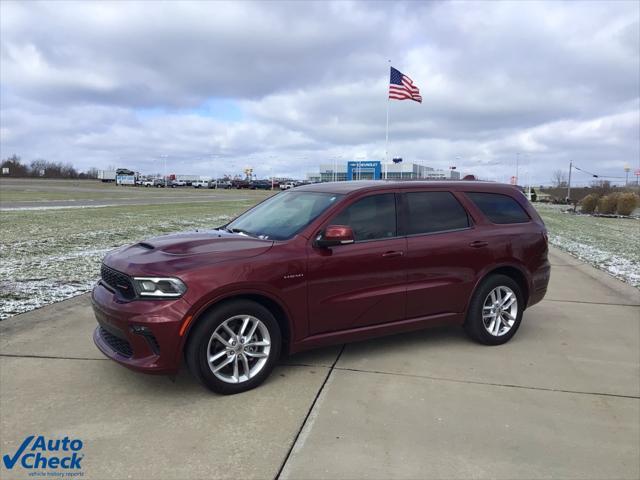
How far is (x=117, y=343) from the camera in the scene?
412 cm

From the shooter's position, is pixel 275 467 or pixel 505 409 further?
pixel 505 409

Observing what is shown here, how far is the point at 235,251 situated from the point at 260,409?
1210 millimetres

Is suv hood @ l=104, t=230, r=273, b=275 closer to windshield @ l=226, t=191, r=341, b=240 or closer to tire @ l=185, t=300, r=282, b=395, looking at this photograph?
windshield @ l=226, t=191, r=341, b=240

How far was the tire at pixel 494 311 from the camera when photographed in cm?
534

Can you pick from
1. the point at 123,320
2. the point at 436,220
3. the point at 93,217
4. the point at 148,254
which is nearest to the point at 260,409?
the point at 123,320

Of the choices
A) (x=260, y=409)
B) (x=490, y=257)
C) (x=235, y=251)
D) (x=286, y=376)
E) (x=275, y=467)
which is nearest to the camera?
(x=275, y=467)

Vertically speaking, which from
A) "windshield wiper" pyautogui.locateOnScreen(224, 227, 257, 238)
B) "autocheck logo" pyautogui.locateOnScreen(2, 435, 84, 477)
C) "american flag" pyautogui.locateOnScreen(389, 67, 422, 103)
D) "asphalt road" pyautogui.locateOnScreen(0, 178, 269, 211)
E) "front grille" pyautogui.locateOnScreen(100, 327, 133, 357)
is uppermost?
"american flag" pyautogui.locateOnScreen(389, 67, 422, 103)

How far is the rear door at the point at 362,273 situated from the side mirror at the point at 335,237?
74mm

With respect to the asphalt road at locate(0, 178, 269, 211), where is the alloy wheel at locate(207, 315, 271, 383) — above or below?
below

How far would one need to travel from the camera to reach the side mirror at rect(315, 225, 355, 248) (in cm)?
428

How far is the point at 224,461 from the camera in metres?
3.15

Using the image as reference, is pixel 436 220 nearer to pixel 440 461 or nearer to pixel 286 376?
pixel 286 376

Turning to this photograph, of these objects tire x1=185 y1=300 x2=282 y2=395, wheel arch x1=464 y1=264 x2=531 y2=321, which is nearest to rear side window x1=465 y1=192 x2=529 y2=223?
wheel arch x1=464 y1=264 x2=531 y2=321

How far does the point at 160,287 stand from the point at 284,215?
157 cm
